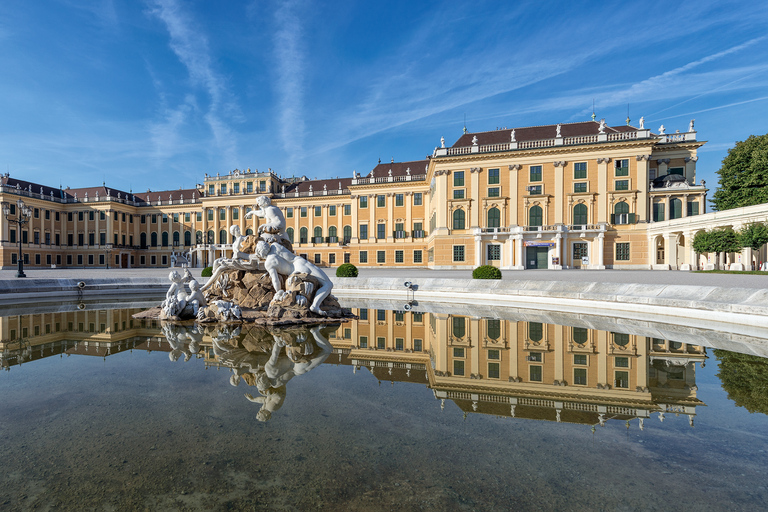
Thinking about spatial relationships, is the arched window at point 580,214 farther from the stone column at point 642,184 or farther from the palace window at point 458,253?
the palace window at point 458,253

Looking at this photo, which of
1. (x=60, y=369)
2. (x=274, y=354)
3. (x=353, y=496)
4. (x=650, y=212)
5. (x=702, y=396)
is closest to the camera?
(x=353, y=496)

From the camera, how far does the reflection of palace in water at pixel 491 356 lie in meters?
4.42

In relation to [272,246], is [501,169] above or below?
above

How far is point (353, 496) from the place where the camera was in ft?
8.64

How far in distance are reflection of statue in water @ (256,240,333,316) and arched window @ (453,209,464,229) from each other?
1267 inches

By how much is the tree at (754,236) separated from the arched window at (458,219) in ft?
75.2

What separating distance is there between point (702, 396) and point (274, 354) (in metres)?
6.45

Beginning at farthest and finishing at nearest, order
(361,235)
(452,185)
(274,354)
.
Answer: (361,235), (452,185), (274,354)

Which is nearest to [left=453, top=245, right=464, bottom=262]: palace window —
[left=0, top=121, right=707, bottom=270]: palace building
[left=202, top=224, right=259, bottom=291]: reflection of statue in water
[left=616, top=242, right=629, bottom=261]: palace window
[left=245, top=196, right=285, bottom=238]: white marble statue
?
[left=0, top=121, right=707, bottom=270]: palace building

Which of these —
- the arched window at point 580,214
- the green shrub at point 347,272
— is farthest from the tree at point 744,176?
the green shrub at point 347,272

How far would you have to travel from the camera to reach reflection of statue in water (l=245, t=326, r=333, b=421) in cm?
439

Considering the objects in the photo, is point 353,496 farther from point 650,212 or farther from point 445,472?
point 650,212

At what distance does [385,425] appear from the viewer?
3830 millimetres

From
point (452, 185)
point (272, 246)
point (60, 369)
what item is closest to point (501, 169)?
point (452, 185)
